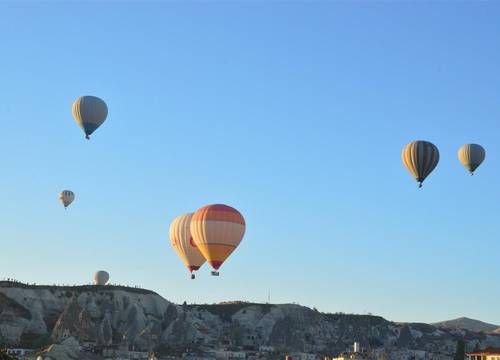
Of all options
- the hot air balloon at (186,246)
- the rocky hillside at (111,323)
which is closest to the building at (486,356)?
the hot air balloon at (186,246)

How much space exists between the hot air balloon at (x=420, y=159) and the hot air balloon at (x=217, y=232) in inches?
877

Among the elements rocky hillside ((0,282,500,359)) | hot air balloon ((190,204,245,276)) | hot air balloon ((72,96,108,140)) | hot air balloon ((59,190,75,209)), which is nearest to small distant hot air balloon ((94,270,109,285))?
rocky hillside ((0,282,500,359))

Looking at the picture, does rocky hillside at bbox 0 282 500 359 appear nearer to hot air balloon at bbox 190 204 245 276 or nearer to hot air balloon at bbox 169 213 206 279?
hot air balloon at bbox 169 213 206 279

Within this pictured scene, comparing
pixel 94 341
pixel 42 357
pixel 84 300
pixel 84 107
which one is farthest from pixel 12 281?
pixel 84 107

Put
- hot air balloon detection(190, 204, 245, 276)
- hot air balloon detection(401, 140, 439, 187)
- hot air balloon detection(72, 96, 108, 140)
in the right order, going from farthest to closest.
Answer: hot air balloon detection(72, 96, 108, 140)
hot air balloon detection(401, 140, 439, 187)
hot air balloon detection(190, 204, 245, 276)

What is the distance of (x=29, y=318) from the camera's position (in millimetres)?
155250

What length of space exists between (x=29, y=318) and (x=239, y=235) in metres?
87.0

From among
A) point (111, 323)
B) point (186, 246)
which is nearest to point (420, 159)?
point (186, 246)

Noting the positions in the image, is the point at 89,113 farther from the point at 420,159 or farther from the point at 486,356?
the point at 486,356

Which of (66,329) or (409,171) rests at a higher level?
(409,171)

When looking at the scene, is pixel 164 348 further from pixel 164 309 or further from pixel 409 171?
pixel 409 171

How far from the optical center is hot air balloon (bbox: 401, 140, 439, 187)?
8756cm

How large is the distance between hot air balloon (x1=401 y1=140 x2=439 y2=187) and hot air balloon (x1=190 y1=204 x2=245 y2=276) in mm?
22284

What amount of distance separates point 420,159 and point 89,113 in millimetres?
43200
